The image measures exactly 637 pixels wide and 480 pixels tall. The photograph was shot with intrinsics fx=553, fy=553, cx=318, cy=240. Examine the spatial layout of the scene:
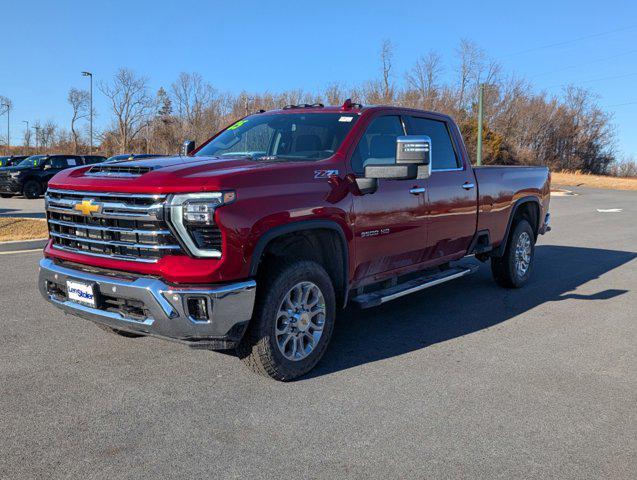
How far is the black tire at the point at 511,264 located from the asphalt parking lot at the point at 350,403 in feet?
3.79

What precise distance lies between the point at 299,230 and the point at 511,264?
3991 mm

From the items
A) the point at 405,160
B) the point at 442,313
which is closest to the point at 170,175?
the point at 405,160

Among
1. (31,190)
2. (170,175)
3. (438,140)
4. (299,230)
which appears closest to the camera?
(170,175)

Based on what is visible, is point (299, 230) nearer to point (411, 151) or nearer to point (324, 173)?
point (324, 173)

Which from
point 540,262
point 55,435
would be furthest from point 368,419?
point 540,262

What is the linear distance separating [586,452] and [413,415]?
100 cm

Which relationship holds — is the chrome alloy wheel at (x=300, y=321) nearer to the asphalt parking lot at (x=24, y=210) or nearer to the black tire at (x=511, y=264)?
the black tire at (x=511, y=264)

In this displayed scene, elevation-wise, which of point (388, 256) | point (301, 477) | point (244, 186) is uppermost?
point (244, 186)

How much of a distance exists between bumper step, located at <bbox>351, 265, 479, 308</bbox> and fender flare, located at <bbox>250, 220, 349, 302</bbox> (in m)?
0.20

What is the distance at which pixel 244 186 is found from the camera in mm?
3617

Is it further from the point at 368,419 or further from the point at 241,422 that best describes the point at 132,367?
the point at 368,419

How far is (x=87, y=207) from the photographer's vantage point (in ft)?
12.7

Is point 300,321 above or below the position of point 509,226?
below

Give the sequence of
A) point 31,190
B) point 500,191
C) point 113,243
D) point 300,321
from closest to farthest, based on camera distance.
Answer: point 113,243, point 300,321, point 500,191, point 31,190
